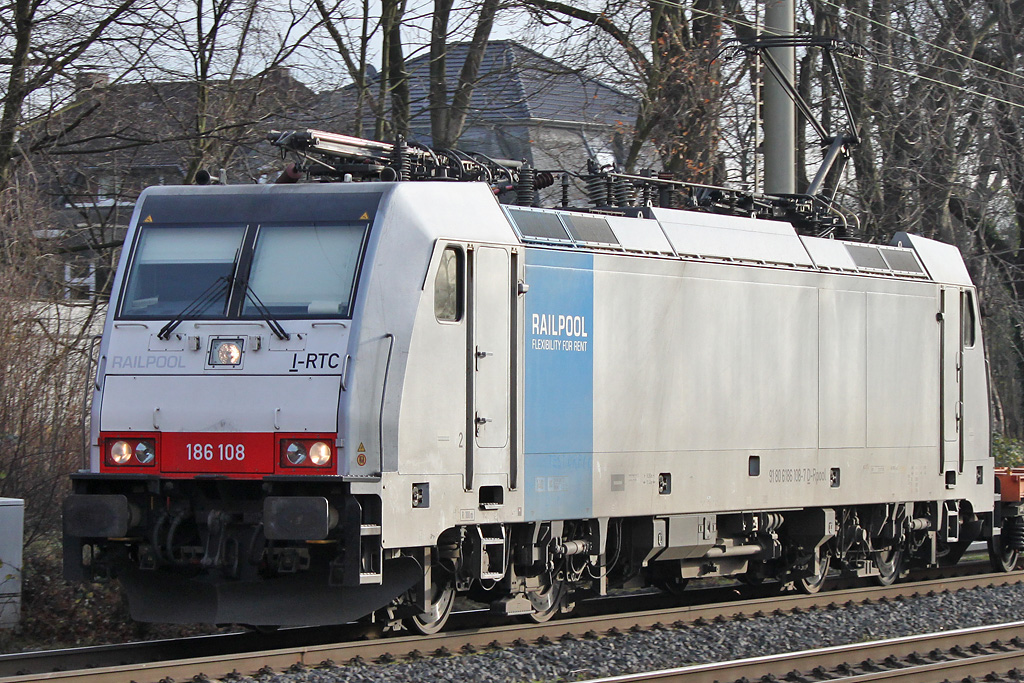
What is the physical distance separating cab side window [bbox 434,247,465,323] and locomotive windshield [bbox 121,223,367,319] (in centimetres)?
59

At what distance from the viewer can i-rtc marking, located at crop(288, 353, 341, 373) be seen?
28.7ft

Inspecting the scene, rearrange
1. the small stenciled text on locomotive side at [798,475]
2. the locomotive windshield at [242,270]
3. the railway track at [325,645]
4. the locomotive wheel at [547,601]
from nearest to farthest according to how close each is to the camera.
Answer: the railway track at [325,645], the locomotive windshield at [242,270], the locomotive wheel at [547,601], the small stenciled text on locomotive side at [798,475]

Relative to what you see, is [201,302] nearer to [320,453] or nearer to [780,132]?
[320,453]

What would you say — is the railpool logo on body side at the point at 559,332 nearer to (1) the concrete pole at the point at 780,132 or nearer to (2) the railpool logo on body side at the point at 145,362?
(2) the railpool logo on body side at the point at 145,362

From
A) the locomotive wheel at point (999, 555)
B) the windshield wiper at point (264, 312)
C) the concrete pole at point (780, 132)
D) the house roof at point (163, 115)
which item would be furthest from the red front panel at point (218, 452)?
the locomotive wheel at point (999, 555)

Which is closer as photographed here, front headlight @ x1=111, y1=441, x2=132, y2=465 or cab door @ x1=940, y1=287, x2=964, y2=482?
front headlight @ x1=111, y1=441, x2=132, y2=465

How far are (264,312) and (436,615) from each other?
2.52 metres

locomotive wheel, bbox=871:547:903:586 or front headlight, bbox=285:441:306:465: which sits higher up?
front headlight, bbox=285:441:306:465

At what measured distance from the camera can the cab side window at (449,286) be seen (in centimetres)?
926

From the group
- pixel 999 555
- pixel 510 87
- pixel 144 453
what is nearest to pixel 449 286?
pixel 144 453

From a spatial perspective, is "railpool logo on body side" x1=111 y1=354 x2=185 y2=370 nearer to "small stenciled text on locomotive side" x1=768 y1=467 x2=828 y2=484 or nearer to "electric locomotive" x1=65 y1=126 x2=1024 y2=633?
"electric locomotive" x1=65 y1=126 x2=1024 y2=633

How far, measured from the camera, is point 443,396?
920 centimetres

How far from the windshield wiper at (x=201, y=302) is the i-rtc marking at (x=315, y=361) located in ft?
2.53

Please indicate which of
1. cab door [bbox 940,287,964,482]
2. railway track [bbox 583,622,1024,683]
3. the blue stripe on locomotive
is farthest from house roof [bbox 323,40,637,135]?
railway track [bbox 583,622,1024,683]
